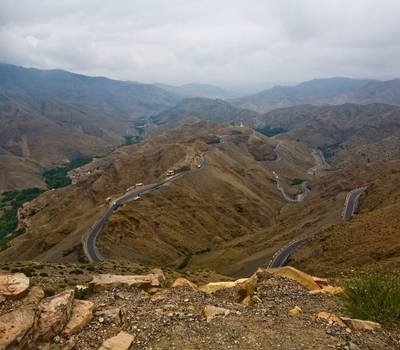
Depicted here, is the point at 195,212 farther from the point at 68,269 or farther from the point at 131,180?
the point at 68,269

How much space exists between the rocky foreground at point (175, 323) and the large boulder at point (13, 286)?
23mm

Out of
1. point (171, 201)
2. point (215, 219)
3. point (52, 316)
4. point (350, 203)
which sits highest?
point (52, 316)

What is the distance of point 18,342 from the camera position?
33.4 feet

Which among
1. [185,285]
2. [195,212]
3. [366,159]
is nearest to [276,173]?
[366,159]

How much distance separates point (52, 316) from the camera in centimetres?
1112

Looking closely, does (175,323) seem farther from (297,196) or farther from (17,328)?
(297,196)

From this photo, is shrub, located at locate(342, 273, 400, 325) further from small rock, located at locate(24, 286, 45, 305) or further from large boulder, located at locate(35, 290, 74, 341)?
small rock, located at locate(24, 286, 45, 305)

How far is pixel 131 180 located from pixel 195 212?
1425 inches

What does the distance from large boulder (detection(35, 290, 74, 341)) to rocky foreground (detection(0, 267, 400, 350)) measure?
2 centimetres

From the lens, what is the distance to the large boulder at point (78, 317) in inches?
440

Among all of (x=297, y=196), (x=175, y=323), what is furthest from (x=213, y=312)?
(x=297, y=196)

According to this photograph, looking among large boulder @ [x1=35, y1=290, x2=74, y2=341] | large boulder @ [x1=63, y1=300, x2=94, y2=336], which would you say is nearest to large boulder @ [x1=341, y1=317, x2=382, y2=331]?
large boulder @ [x1=63, y1=300, x2=94, y2=336]

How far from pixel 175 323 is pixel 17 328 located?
3803 millimetres

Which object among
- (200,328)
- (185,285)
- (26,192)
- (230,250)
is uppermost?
(200,328)
